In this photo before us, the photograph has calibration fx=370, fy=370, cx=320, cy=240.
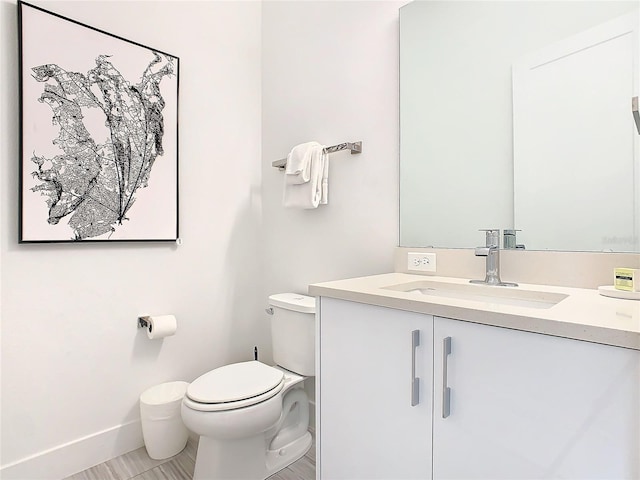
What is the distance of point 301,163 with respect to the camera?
1.74m

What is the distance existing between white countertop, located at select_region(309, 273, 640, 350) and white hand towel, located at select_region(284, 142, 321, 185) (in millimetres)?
719

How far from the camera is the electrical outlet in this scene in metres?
1.48

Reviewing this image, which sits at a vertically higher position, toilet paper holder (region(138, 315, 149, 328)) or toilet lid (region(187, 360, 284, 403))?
toilet paper holder (region(138, 315, 149, 328))

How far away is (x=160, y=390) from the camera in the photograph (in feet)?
5.79

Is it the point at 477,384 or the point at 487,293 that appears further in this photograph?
the point at 487,293

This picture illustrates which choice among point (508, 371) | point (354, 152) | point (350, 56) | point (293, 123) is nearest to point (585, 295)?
point (508, 371)

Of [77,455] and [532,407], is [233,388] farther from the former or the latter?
[532,407]

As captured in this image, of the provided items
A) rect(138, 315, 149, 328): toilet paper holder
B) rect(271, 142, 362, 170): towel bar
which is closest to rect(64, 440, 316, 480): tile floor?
rect(138, 315, 149, 328): toilet paper holder

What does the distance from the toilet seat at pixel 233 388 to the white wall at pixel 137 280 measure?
498 millimetres

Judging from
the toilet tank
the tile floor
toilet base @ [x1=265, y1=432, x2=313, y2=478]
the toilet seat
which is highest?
the toilet tank

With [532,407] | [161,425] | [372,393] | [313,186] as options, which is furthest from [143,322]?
[532,407]

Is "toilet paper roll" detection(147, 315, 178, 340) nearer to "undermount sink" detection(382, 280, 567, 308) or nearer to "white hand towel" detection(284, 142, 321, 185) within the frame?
"white hand towel" detection(284, 142, 321, 185)

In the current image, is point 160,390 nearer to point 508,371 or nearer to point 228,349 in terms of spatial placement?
point 228,349

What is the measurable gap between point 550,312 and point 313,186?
3.86 ft
